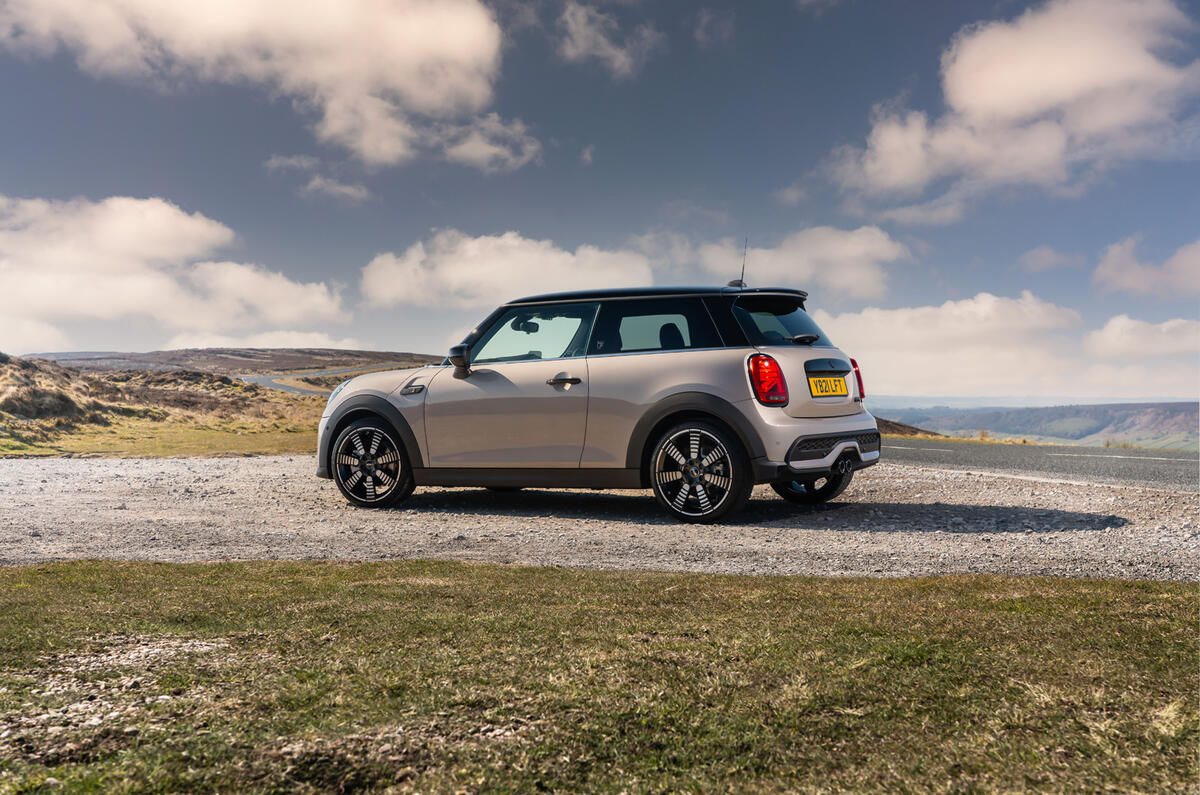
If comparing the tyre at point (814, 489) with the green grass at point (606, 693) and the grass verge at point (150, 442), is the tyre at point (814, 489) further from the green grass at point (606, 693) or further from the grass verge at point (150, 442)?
the grass verge at point (150, 442)

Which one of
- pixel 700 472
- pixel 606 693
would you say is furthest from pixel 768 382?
pixel 606 693

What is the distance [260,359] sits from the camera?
150500 millimetres

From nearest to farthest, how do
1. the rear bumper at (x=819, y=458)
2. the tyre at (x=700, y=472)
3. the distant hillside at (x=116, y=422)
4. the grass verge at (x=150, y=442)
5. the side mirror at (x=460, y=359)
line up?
the rear bumper at (x=819, y=458), the tyre at (x=700, y=472), the side mirror at (x=460, y=359), the grass verge at (x=150, y=442), the distant hillside at (x=116, y=422)

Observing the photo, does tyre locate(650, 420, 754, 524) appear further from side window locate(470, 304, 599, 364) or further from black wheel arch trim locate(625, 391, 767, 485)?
side window locate(470, 304, 599, 364)

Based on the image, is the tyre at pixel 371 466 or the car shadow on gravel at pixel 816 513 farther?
the tyre at pixel 371 466

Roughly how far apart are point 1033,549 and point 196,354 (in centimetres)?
17443

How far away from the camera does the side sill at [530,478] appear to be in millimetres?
7074

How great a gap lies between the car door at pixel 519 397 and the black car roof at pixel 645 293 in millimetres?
75

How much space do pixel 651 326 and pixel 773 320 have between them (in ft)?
3.61

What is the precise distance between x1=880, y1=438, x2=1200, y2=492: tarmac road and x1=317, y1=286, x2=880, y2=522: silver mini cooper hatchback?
5155 mm

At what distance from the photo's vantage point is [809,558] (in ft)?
17.1

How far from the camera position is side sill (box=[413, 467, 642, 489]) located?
7.07 meters

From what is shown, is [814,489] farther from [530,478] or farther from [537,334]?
[537,334]

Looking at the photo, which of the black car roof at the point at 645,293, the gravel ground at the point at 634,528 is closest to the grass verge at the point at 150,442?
the gravel ground at the point at 634,528
